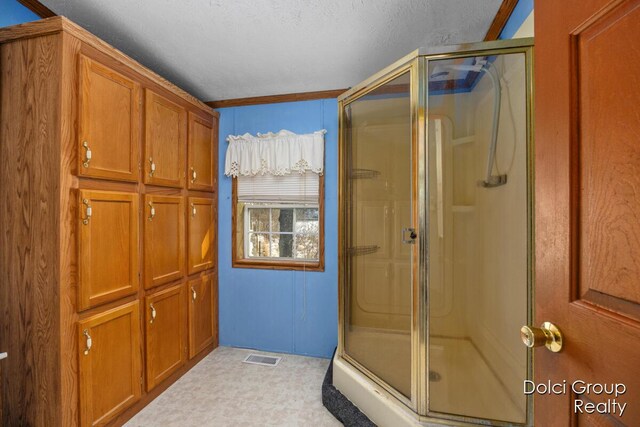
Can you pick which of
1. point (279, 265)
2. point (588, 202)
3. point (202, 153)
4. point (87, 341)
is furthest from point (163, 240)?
point (588, 202)

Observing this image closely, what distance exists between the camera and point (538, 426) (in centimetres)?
74

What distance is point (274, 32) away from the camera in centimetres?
186

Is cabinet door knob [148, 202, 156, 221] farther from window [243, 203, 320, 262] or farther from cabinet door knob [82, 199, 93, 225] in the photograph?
window [243, 203, 320, 262]

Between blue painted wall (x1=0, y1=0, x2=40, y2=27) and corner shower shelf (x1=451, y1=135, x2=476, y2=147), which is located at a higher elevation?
blue painted wall (x1=0, y1=0, x2=40, y2=27)

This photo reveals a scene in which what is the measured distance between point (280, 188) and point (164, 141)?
1.01m

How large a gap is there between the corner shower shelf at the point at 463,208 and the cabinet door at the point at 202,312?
202cm

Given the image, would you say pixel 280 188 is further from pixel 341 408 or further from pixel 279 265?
pixel 341 408

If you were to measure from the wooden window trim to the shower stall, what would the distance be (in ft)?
2.09

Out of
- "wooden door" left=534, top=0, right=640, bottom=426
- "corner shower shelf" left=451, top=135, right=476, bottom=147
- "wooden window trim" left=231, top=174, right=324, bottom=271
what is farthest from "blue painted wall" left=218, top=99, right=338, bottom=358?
"wooden door" left=534, top=0, right=640, bottom=426

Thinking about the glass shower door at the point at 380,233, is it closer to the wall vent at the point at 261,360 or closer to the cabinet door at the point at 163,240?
the wall vent at the point at 261,360

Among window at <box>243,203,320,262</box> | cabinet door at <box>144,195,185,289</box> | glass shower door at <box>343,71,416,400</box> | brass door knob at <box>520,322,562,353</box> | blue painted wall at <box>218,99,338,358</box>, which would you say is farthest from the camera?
window at <box>243,203,320,262</box>

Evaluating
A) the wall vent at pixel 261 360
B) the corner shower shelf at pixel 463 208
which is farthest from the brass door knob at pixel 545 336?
the wall vent at pixel 261 360

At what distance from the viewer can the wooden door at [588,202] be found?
0.50 m

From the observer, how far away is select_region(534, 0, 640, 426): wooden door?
0.50 m
